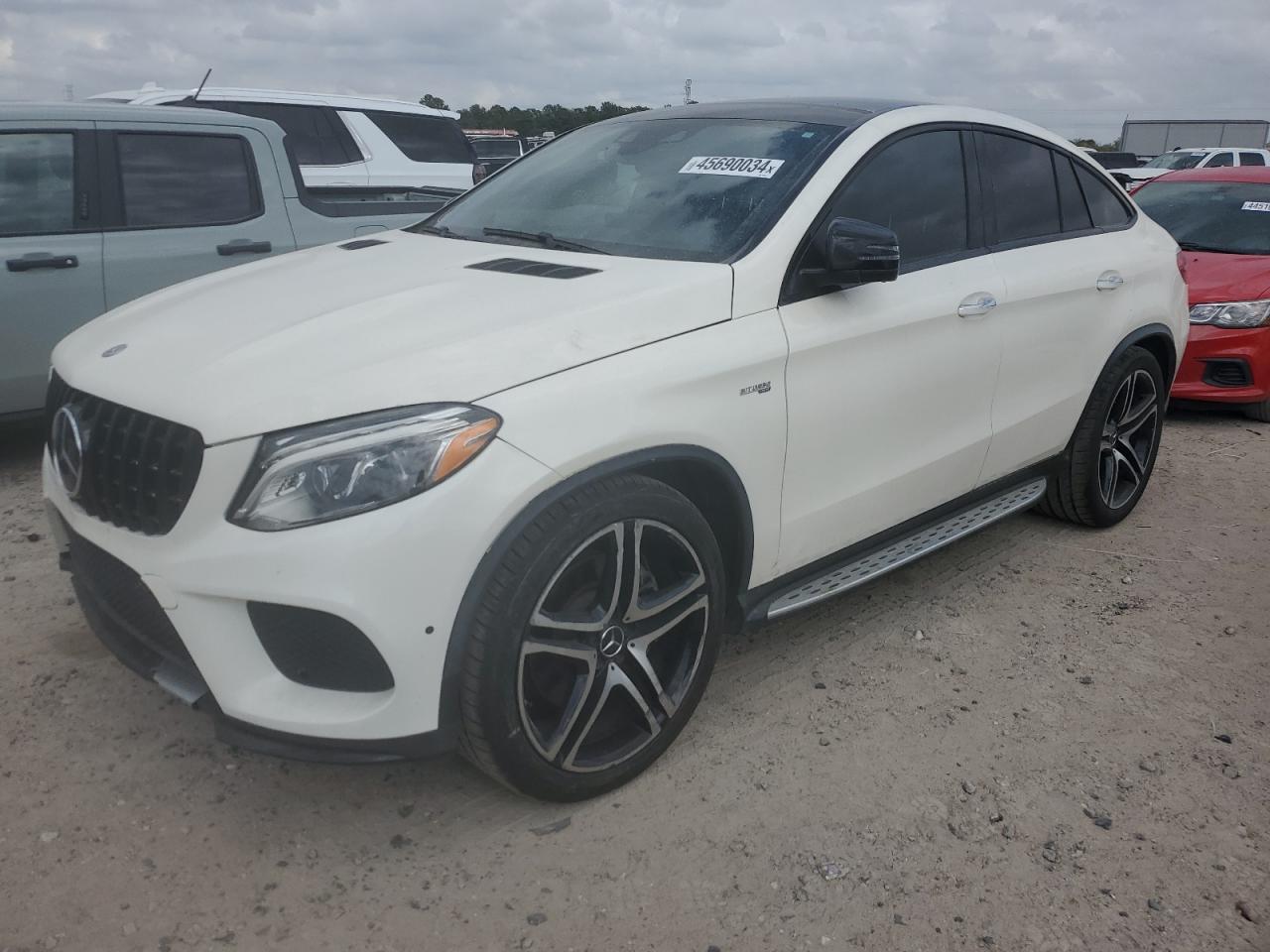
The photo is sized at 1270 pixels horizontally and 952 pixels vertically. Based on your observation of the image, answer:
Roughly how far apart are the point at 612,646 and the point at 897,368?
1.30 m

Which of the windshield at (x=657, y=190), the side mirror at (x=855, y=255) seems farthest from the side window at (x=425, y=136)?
the side mirror at (x=855, y=255)

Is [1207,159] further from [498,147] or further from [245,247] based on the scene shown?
[245,247]

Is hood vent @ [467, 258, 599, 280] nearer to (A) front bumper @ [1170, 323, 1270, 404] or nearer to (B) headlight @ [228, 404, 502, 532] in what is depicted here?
(B) headlight @ [228, 404, 502, 532]

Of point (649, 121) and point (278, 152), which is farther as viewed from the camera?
point (278, 152)

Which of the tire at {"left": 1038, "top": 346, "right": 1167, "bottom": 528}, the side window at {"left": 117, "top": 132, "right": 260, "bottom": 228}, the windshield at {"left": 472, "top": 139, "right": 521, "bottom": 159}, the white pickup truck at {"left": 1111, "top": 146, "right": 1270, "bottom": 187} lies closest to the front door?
the tire at {"left": 1038, "top": 346, "right": 1167, "bottom": 528}

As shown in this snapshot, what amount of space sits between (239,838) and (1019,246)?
3.20 metres

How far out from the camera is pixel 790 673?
3490mm

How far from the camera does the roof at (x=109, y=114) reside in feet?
16.2

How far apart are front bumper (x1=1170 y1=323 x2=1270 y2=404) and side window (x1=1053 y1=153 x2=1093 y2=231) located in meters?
2.56

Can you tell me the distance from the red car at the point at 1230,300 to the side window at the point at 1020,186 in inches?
91.2

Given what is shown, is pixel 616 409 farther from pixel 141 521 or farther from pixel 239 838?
pixel 239 838

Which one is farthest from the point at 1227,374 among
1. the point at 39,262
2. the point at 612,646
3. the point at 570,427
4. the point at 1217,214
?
the point at 39,262

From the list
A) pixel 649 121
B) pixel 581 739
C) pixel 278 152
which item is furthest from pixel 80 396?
pixel 278 152

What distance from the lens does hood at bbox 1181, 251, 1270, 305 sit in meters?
6.40
